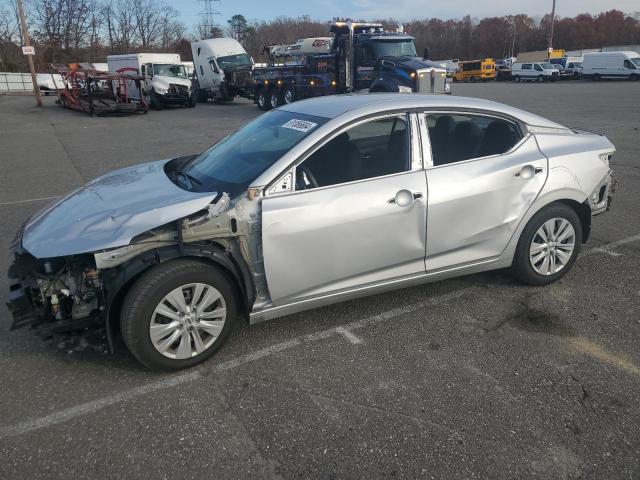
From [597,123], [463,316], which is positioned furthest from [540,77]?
[463,316]

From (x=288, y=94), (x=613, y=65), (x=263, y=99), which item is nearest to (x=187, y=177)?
(x=288, y=94)

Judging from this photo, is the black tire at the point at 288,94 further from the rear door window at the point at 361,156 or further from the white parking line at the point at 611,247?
the rear door window at the point at 361,156

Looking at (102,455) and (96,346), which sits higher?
(96,346)

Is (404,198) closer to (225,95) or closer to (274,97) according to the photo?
(274,97)

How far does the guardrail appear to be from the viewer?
43719 millimetres

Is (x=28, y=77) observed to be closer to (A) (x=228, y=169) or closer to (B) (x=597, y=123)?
(B) (x=597, y=123)

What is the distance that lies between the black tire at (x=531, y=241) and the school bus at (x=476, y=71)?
186ft

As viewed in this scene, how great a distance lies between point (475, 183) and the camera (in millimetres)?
3752

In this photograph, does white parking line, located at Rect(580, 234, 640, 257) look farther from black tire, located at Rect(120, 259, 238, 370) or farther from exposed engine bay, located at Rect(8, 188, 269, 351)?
black tire, located at Rect(120, 259, 238, 370)

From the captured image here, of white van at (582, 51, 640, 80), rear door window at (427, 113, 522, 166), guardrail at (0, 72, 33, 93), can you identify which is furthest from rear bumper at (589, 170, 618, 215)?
guardrail at (0, 72, 33, 93)

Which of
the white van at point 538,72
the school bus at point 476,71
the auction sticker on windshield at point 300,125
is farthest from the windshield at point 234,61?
the school bus at point 476,71

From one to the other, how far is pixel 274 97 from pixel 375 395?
777 inches

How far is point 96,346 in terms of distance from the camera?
302 centimetres

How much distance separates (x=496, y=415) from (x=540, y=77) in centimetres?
5241
